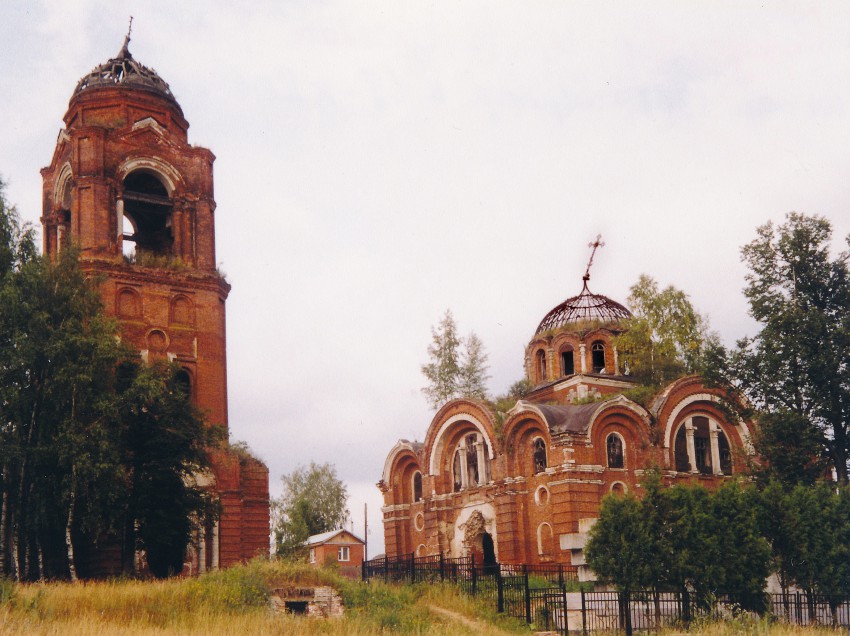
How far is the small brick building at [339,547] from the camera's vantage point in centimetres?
4897

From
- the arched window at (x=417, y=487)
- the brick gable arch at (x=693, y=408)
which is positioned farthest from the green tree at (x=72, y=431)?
the brick gable arch at (x=693, y=408)

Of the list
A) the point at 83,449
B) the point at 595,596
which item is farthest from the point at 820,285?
the point at 83,449

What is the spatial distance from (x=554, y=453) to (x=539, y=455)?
4.90 ft

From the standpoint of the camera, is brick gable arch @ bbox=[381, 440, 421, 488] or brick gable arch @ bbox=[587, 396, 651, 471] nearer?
brick gable arch @ bbox=[587, 396, 651, 471]

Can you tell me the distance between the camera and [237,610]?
1777cm

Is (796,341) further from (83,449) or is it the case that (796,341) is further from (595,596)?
(83,449)

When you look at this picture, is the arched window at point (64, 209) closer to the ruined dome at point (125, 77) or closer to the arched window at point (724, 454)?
the ruined dome at point (125, 77)

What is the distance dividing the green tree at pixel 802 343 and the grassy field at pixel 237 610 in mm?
8442

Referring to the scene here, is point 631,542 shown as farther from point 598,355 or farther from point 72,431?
point 598,355

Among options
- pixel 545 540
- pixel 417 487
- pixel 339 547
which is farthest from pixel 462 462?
pixel 339 547

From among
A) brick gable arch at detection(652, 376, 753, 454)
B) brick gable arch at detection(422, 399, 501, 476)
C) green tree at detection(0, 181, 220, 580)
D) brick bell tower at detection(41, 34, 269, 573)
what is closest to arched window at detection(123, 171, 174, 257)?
brick bell tower at detection(41, 34, 269, 573)

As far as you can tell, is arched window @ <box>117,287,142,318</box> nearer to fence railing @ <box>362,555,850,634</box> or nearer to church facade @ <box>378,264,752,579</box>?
church facade @ <box>378,264,752,579</box>

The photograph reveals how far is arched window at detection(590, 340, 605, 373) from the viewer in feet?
118

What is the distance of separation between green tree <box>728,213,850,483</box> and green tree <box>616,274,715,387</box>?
22.2 feet
